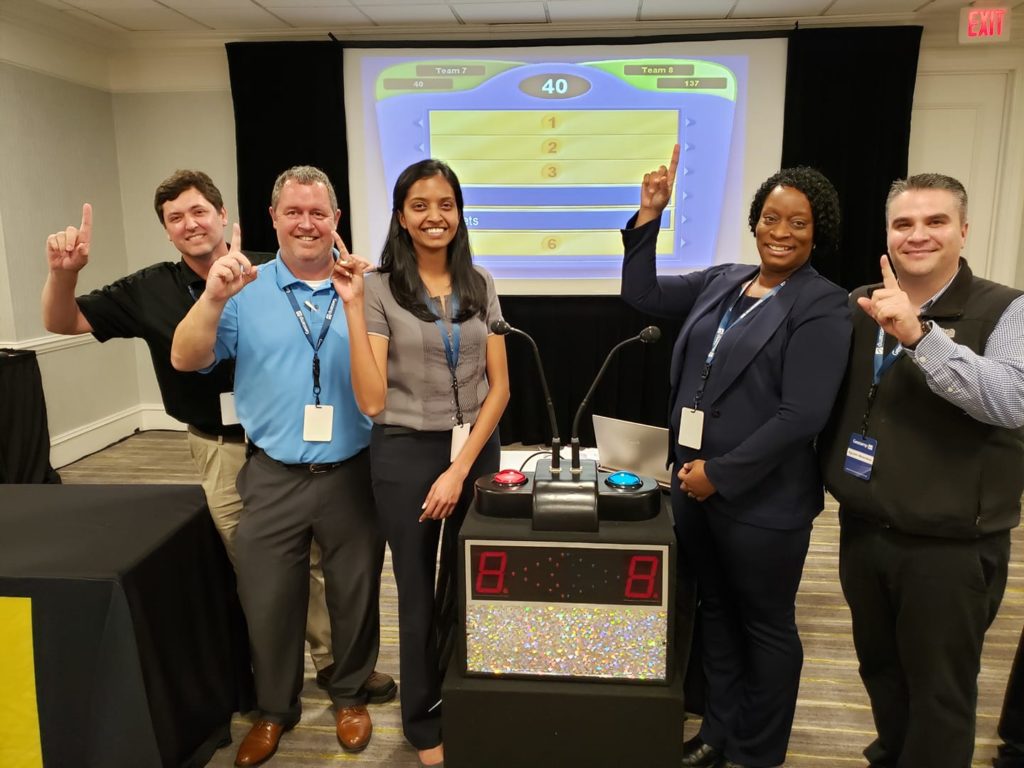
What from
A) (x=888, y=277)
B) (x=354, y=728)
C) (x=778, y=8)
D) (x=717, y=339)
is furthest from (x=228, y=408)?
(x=778, y=8)

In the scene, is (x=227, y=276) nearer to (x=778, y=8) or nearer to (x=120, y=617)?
(x=120, y=617)

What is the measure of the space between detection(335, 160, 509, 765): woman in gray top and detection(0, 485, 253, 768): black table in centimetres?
50

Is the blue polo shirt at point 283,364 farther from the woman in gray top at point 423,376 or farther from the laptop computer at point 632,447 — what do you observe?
the laptop computer at point 632,447

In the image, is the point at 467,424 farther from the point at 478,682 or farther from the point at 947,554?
the point at 947,554

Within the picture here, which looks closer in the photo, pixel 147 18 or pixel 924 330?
pixel 924 330

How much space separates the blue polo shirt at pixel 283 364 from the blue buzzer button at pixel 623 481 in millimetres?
753


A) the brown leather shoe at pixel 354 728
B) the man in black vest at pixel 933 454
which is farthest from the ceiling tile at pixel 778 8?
the brown leather shoe at pixel 354 728

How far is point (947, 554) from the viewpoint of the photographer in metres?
1.41

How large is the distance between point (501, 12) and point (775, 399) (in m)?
3.63

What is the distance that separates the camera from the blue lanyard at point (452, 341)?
162 centimetres

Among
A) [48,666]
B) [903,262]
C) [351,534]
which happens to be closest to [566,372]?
[351,534]

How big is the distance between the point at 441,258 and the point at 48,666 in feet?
3.89

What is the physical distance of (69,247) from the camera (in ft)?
6.06

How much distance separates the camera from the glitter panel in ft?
3.99
